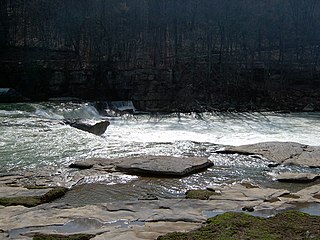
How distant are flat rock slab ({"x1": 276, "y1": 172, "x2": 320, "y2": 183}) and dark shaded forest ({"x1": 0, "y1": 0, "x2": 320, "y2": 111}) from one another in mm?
17812

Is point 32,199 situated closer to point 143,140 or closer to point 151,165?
point 151,165

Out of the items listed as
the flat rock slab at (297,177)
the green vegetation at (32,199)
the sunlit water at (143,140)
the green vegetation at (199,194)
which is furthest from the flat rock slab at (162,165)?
the green vegetation at (32,199)

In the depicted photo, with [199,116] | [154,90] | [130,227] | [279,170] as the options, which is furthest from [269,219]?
[154,90]

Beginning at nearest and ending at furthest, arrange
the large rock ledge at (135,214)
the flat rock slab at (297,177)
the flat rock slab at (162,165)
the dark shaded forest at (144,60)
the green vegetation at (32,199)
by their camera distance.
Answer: the large rock ledge at (135,214), the green vegetation at (32,199), the flat rock slab at (297,177), the flat rock slab at (162,165), the dark shaded forest at (144,60)

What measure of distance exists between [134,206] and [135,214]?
38cm

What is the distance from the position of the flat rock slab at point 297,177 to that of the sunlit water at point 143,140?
0.24m

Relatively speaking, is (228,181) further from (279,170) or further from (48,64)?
(48,64)

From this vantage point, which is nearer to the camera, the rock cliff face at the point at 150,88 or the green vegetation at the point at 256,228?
the green vegetation at the point at 256,228

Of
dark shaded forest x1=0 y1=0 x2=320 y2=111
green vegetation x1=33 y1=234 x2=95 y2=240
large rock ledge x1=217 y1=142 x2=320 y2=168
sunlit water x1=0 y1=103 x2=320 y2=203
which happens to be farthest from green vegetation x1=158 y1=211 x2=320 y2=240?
dark shaded forest x1=0 y1=0 x2=320 y2=111

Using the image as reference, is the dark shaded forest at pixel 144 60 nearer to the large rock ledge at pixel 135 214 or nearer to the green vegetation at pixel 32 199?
the green vegetation at pixel 32 199

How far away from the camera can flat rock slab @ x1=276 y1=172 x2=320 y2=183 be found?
8.19 meters

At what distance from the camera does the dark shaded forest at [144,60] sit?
28078 millimetres

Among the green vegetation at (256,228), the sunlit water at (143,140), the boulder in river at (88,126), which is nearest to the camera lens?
the green vegetation at (256,228)

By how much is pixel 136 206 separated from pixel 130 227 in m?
0.91
